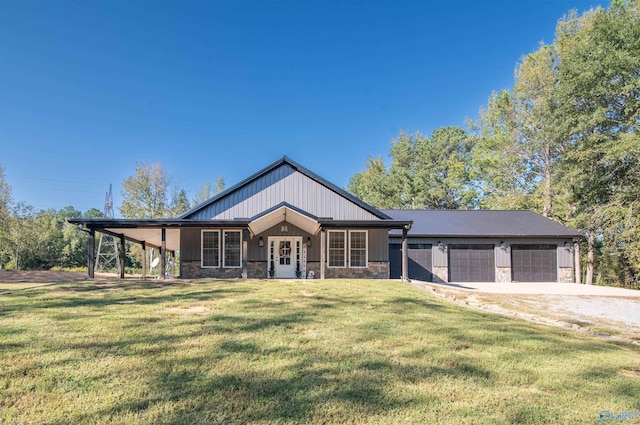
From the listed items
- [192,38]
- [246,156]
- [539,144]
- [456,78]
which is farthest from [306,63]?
[246,156]

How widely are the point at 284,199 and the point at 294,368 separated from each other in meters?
11.8

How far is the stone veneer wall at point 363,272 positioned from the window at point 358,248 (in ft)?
0.85

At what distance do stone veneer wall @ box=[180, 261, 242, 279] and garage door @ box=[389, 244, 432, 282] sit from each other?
8134mm

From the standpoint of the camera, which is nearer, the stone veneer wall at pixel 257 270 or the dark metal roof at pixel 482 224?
the stone veneer wall at pixel 257 270

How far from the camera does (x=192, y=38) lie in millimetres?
18328

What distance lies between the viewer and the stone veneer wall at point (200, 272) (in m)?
14.7

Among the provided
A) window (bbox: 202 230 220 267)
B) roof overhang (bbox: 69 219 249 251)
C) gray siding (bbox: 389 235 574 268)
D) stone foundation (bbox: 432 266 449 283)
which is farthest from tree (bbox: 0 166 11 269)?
stone foundation (bbox: 432 266 449 283)

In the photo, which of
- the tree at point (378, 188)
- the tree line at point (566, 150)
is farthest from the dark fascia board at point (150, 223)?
the tree at point (378, 188)

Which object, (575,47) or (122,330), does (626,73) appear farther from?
(122,330)

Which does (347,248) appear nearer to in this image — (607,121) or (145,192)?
(607,121)

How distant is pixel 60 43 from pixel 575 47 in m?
25.7

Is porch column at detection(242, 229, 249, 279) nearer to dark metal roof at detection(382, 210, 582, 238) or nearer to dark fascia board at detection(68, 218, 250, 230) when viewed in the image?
dark fascia board at detection(68, 218, 250, 230)

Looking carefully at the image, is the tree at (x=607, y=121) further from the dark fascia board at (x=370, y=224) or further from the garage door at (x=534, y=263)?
the dark fascia board at (x=370, y=224)

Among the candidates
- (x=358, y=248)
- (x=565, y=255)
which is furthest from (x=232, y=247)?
(x=565, y=255)
